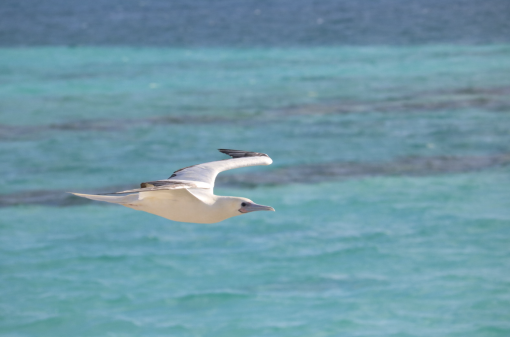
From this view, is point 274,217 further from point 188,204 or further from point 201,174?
point 188,204

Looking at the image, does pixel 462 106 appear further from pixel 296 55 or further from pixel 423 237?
pixel 296 55

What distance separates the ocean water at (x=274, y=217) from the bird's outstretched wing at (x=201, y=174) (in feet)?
17.3

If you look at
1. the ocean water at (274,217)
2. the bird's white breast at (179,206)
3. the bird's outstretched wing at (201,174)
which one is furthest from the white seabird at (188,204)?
the ocean water at (274,217)

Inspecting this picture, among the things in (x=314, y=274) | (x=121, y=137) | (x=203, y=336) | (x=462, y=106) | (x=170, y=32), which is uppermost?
(x=170, y=32)

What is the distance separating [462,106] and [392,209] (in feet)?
33.7

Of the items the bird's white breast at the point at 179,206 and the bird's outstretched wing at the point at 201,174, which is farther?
the bird's white breast at the point at 179,206

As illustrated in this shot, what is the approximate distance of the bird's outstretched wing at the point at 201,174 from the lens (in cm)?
671

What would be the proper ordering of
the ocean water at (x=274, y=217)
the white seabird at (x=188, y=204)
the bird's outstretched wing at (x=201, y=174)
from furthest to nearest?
the ocean water at (x=274, y=217), the white seabird at (x=188, y=204), the bird's outstretched wing at (x=201, y=174)

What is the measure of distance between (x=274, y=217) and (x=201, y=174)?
9.52 metres

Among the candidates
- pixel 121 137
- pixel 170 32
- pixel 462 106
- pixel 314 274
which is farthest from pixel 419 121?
pixel 170 32

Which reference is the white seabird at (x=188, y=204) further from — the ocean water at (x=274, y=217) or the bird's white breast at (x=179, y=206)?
the ocean water at (x=274, y=217)

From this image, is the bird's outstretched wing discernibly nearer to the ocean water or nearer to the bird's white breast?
the bird's white breast

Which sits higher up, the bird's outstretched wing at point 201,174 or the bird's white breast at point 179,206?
the bird's outstretched wing at point 201,174

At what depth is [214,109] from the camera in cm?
2736
